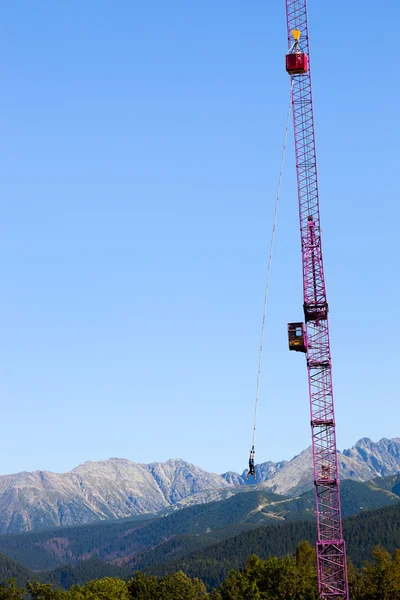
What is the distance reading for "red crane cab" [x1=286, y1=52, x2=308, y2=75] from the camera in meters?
157

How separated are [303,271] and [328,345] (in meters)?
12.4

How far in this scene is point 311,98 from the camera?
161375 mm

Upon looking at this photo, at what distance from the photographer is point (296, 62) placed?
157 metres

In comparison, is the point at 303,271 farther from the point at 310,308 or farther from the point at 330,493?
the point at 330,493

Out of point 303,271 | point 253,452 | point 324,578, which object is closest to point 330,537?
point 324,578

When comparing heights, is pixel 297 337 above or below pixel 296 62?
below

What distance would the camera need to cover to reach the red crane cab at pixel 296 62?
15675cm

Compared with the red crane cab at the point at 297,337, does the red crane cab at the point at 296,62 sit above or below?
above

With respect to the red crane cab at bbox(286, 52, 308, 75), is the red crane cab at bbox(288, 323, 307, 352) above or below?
below

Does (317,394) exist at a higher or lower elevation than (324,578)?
higher

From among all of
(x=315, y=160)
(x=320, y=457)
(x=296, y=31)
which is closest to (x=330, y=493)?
(x=320, y=457)

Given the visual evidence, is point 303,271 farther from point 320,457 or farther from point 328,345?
point 320,457

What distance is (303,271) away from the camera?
158 metres

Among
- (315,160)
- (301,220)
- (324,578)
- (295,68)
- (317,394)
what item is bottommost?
(324,578)
